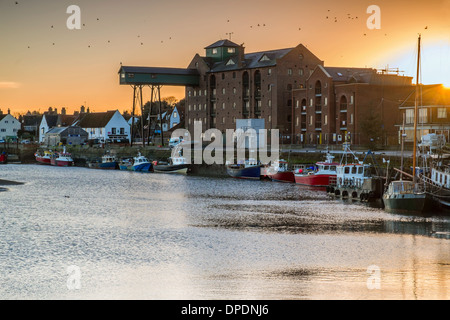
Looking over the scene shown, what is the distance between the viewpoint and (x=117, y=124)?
163875mm

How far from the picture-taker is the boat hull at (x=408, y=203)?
153ft

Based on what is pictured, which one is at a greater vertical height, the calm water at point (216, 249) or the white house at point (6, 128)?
the white house at point (6, 128)

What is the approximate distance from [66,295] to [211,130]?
106 metres

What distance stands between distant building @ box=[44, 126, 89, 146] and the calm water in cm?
10798

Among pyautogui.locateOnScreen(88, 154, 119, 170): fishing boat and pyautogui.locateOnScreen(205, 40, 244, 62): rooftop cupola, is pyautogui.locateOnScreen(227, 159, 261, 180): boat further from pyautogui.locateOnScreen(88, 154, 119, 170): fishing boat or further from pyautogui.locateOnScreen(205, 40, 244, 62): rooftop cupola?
pyautogui.locateOnScreen(205, 40, 244, 62): rooftop cupola

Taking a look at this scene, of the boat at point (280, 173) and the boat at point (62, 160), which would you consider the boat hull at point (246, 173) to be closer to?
the boat at point (280, 173)

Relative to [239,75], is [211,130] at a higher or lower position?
lower

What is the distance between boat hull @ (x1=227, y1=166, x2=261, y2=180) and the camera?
86188 millimetres

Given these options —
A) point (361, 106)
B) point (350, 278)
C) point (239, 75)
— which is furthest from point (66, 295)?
point (239, 75)

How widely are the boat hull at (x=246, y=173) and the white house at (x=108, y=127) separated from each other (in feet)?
256

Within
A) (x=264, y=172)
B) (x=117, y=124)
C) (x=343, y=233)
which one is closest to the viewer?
(x=343, y=233)

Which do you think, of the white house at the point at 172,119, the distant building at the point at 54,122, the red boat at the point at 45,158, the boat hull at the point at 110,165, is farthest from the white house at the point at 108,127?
the boat hull at the point at 110,165

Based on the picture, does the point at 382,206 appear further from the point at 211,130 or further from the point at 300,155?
the point at 211,130

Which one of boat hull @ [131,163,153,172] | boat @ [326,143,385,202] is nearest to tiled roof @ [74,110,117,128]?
boat hull @ [131,163,153,172]
